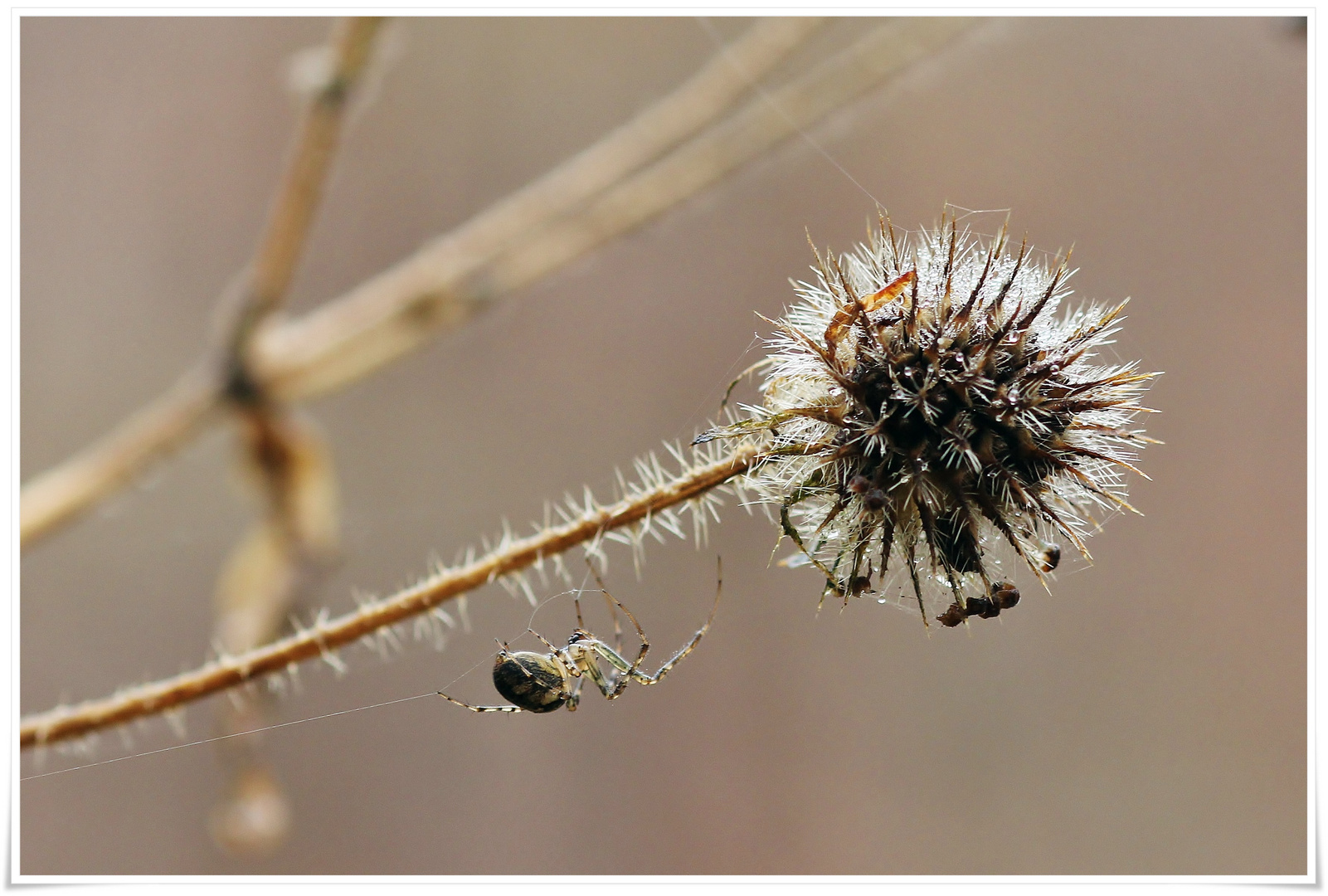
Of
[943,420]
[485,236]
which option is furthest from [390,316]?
[943,420]

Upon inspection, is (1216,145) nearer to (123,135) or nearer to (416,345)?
(416,345)

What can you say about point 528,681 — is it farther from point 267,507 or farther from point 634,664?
point 267,507

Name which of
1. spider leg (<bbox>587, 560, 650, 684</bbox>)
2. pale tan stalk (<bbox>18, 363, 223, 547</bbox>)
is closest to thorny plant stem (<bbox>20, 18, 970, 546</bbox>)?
pale tan stalk (<bbox>18, 363, 223, 547</bbox>)

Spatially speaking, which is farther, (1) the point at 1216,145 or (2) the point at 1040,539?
(1) the point at 1216,145

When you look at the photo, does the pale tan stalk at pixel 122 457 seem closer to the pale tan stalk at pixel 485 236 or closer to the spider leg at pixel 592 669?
the pale tan stalk at pixel 485 236

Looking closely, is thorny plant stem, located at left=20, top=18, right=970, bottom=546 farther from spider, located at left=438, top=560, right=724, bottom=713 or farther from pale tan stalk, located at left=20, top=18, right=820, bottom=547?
spider, located at left=438, top=560, right=724, bottom=713

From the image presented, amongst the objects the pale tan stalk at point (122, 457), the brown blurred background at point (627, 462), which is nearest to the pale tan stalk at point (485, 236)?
the pale tan stalk at point (122, 457)

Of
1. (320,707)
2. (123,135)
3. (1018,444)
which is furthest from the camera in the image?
(123,135)
